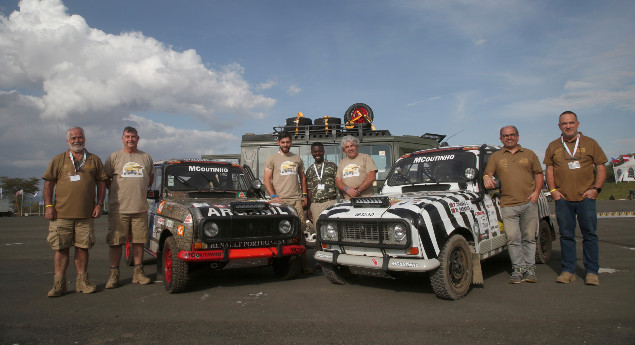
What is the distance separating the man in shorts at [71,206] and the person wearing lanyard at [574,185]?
5.77m

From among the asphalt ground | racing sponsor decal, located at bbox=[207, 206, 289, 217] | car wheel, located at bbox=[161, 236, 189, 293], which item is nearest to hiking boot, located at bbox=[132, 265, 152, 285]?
the asphalt ground

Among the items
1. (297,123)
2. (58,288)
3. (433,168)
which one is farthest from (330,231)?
(297,123)

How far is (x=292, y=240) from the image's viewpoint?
571 cm

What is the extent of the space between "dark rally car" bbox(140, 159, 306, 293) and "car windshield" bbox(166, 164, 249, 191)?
0.14ft

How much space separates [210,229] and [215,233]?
8cm

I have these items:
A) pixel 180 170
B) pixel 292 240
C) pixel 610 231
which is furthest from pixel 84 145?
pixel 610 231

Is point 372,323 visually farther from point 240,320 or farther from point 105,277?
point 105,277

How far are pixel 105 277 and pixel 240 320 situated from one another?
3.45 m

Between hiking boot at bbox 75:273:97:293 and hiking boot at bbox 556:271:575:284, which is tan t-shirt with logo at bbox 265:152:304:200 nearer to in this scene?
hiking boot at bbox 75:273:97:293

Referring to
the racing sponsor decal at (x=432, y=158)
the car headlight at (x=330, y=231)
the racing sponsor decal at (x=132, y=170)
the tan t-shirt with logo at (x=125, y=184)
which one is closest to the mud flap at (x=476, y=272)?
the car headlight at (x=330, y=231)

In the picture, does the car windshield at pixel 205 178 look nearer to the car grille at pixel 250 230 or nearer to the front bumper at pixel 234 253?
the car grille at pixel 250 230

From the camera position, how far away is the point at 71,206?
531 centimetres

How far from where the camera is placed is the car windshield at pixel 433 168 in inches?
239

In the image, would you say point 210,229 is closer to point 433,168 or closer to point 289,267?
point 289,267
